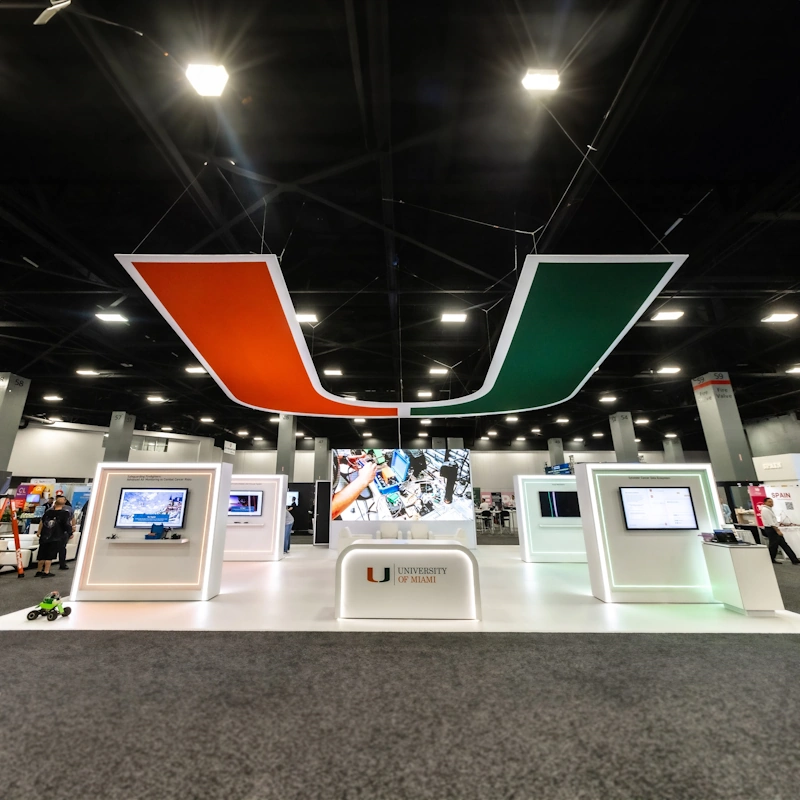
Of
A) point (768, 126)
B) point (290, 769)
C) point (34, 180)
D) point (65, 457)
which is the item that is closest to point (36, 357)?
point (34, 180)

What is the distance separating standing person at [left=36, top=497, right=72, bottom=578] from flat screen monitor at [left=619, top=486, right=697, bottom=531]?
9337mm

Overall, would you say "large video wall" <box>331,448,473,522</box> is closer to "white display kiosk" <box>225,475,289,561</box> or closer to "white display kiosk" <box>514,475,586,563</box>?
"white display kiosk" <box>225,475,289,561</box>

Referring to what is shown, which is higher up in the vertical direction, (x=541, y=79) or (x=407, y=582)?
(x=541, y=79)

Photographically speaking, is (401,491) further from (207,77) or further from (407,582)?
(207,77)

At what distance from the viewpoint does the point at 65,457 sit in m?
18.0

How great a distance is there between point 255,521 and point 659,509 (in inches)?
290

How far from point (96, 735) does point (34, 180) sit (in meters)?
5.90

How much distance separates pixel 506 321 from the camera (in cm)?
447

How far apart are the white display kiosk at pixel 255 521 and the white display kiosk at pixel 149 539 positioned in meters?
3.12

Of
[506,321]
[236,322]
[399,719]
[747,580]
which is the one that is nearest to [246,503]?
[236,322]

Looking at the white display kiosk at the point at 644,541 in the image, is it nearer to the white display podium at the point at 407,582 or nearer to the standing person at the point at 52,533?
the white display podium at the point at 407,582

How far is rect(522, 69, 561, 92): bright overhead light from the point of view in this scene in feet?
11.4

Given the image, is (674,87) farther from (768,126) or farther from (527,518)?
(527,518)

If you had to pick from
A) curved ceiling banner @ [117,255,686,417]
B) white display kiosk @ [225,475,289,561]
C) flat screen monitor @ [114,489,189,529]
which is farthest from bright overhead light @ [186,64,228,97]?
white display kiosk @ [225,475,289,561]
